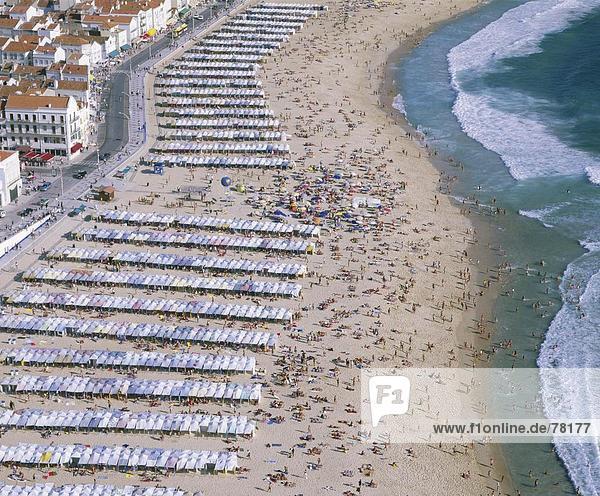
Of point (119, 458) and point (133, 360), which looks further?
point (133, 360)

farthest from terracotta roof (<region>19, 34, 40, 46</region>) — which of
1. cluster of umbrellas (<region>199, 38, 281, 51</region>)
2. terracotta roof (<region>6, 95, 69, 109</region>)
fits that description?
terracotta roof (<region>6, 95, 69, 109</region>)

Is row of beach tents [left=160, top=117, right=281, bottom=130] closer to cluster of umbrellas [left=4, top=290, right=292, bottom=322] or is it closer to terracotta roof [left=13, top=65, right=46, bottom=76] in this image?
terracotta roof [left=13, top=65, right=46, bottom=76]

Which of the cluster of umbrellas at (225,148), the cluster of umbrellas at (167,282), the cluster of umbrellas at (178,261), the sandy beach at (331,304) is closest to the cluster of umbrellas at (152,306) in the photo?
the sandy beach at (331,304)

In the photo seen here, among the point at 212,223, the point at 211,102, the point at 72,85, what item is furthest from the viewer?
the point at 211,102

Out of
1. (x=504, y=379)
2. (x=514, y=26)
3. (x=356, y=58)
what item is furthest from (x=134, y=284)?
(x=514, y=26)

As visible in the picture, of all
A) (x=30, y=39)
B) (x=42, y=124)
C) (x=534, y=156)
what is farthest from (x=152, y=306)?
(x=30, y=39)

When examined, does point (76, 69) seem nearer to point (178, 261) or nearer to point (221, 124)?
point (221, 124)
